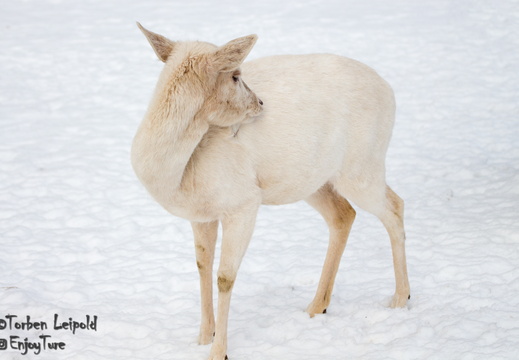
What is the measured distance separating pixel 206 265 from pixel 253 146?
1.00 m

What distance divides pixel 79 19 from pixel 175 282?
9497 millimetres

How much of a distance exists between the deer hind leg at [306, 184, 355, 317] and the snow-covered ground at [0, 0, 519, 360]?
131mm

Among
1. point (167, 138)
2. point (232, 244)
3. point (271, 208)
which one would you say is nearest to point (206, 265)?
point (232, 244)

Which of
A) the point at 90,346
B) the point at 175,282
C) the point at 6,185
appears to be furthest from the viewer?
the point at 6,185

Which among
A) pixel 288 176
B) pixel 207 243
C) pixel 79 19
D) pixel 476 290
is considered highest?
pixel 288 176

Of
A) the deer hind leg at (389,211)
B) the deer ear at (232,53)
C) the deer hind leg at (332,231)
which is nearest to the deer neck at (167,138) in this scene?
the deer ear at (232,53)

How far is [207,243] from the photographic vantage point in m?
4.96

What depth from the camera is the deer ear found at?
13.0ft

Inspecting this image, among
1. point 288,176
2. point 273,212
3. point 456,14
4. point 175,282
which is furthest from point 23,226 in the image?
point 456,14

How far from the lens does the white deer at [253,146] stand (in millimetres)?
4125

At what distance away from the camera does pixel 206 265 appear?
5.00 m

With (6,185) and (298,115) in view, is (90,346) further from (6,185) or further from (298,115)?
(6,185)

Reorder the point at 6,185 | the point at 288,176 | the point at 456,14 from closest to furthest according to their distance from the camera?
1. the point at 288,176
2. the point at 6,185
3. the point at 456,14

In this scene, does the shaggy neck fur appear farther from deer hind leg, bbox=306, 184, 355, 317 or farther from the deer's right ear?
deer hind leg, bbox=306, 184, 355, 317
